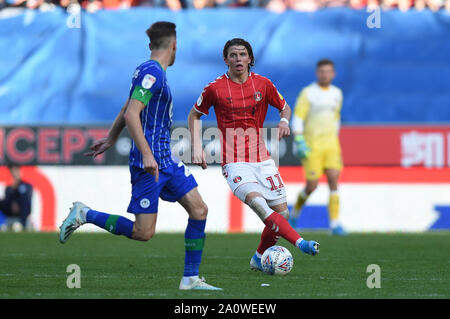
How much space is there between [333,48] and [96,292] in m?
13.2

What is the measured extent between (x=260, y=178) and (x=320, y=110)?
5979 millimetres

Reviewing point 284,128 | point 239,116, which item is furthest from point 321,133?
point 284,128

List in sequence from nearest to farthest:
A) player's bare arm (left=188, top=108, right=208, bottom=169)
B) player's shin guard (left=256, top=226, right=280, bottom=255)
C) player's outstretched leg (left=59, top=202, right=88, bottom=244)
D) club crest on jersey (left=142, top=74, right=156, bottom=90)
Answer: club crest on jersey (left=142, top=74, right=156, bottom=90) → player's outstretched leg (left=59, top=202, right=88, bottom=244) → player's bare arm (left=188, top=108, right=208, bottom=169) → player's shin guard (left=256, top=226, right=280, bottom=255)

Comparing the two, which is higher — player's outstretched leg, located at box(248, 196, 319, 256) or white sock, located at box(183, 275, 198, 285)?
player's outstretched leg, located at box(248, 196, 319, 256)

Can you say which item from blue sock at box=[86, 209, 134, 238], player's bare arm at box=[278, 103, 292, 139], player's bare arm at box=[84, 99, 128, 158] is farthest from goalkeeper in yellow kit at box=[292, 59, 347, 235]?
blue sock at box=[86, 209, 134, 238]

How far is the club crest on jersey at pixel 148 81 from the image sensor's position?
260 inches

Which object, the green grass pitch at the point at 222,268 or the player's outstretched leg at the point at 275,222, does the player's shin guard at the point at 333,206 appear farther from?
the player's outstretched leg at the point at 275,222

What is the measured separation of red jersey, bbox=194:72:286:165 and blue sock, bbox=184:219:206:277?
5.31ft

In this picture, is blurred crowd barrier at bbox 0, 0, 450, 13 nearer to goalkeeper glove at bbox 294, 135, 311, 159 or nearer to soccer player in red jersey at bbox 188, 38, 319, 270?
goalkeeper glove at bbox 294, 135, 311, 159

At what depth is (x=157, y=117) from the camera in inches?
271

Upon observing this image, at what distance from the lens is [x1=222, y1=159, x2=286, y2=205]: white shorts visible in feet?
27.4

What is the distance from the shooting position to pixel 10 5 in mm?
19625
